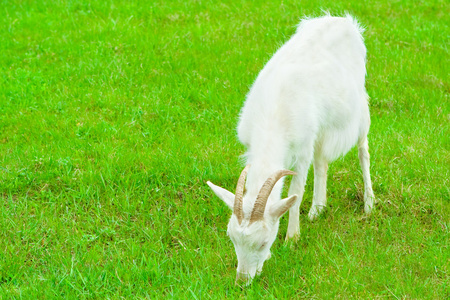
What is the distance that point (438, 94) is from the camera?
7512 millimetres

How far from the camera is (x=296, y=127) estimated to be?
4707mm

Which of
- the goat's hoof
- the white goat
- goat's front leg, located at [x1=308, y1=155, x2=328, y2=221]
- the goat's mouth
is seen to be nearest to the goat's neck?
the white goat

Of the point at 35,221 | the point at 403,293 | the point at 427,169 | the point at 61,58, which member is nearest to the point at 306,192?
the point at 427,169

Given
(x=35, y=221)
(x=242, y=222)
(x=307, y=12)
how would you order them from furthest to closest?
(x=307, y=12), (x=35, y=221), (x=242, y=222)

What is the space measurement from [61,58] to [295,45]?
419 cm

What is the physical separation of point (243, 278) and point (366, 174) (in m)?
2.02

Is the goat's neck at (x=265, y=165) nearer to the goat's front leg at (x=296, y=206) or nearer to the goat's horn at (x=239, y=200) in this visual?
the goat's horn at (x=239, y=200)

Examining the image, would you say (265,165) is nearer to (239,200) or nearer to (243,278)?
(239,200)

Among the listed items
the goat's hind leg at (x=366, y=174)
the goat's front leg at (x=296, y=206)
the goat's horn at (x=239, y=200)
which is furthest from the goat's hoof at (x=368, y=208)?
the goat's horn at (x=239, y=200)

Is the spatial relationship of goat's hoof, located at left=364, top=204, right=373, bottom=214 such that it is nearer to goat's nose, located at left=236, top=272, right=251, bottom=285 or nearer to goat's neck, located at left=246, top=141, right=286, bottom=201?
goat's neck, located at left=246, top=141, right=286, bottom=201

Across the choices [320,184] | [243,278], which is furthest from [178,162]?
[243,278]

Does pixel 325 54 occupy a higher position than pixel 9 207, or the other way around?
pixel 325 54

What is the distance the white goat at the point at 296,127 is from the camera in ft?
13.7

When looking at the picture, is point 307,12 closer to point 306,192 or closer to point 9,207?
point 306,192
